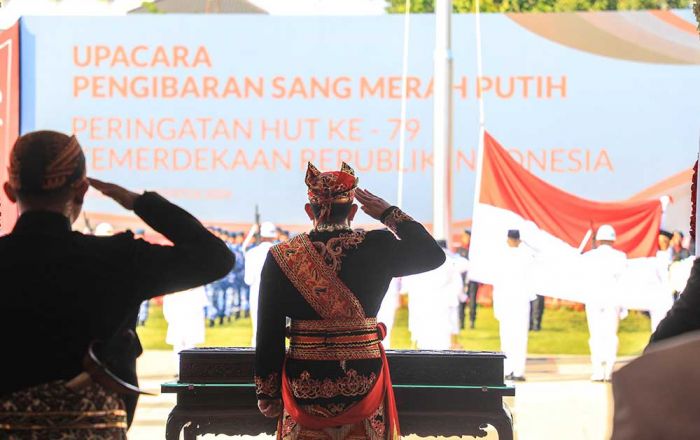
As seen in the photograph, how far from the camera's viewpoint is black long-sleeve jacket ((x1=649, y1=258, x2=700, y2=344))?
5.73ft

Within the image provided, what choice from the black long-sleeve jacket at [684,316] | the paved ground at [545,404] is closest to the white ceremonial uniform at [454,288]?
the paved ground at [545,404]

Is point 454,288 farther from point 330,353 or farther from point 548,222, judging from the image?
point 330,353

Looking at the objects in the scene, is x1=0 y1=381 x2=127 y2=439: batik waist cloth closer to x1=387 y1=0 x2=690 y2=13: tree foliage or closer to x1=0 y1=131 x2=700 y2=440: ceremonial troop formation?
x1=0 y1=131 x2=700 y2=440: ceremonial troop formation

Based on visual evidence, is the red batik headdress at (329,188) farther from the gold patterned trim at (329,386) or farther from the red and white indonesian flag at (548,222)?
the red and white indonesian flag at (548,222)

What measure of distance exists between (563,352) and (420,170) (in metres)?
3.43

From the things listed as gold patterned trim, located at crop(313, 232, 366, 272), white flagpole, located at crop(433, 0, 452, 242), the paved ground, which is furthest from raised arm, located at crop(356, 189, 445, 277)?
white flagpole, located at crop(433, 0, 452, 242)

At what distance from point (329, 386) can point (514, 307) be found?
937 centimetres

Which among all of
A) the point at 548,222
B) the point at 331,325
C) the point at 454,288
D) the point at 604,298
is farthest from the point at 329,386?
the point at 548,222

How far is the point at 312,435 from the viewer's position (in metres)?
4.12

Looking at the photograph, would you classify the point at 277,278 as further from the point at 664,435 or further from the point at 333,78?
the point at 333,78

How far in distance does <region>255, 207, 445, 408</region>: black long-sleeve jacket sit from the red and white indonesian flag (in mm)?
11110

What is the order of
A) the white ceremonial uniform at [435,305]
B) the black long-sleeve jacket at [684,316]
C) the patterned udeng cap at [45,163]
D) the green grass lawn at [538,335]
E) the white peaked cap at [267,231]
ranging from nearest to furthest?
the black long-sleeve jacket at [684,316]
the patterned udeng cap at [45,163]
the white ceremonial uniform at [435,305]
the white peaked cap at [267,231]
the green grass lawn at [538,335]

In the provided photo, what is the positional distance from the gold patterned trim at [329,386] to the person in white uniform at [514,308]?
914 cm

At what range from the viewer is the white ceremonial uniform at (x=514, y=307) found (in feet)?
43.0
